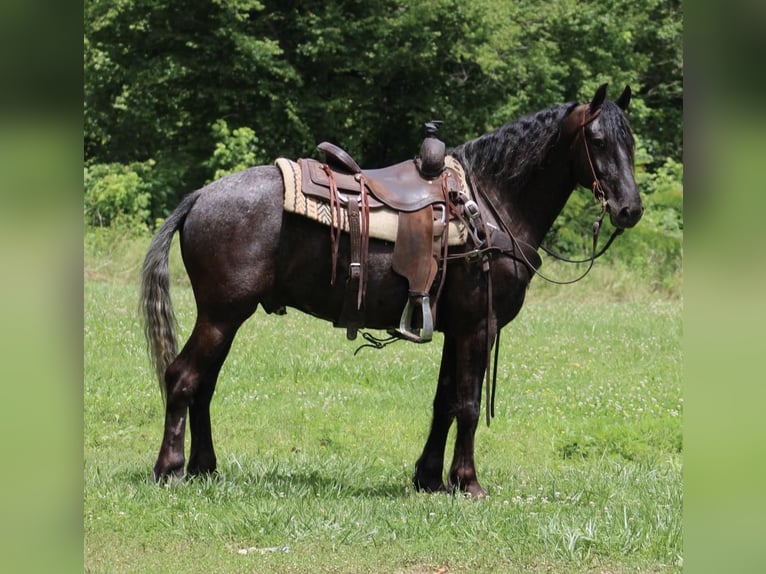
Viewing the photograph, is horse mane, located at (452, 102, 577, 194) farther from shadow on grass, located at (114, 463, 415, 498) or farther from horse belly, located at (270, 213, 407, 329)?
shadow on grass, located at (114, 463, 415, 498)

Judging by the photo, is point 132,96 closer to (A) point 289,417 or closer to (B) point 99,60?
(B) point 99,60

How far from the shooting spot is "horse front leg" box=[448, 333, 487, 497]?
6266 millimetres

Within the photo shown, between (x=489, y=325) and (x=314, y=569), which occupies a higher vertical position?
(x=489, y=325)

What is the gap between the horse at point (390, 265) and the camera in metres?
6.04

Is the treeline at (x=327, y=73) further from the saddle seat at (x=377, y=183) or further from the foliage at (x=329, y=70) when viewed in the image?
the saddle seat at (x=377, y=183)

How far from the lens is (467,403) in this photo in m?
6.27

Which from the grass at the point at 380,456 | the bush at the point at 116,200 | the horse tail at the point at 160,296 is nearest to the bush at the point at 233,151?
the bush at the point at 116,200

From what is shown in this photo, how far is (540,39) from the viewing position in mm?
24297

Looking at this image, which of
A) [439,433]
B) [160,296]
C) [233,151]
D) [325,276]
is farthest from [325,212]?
[233,151]

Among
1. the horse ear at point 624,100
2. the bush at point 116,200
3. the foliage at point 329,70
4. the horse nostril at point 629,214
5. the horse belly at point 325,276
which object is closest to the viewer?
the horse nostril at point 629,214

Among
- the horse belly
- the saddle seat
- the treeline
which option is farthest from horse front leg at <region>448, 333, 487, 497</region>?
the treeline

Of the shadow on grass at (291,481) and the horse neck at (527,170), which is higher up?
the horse neck at (527,170)
